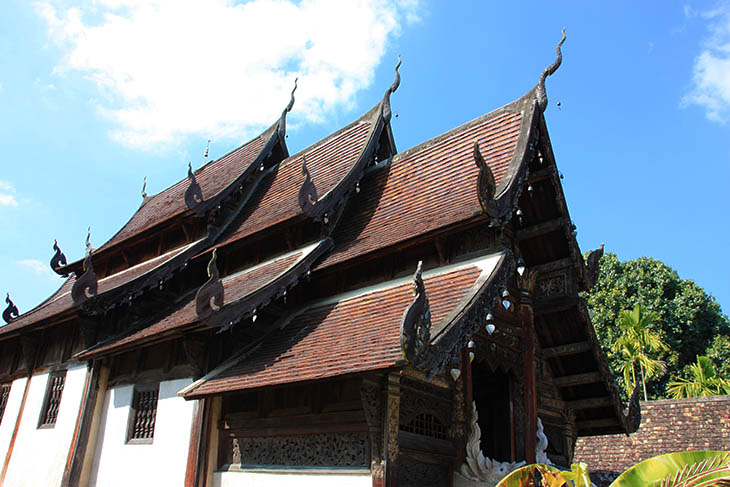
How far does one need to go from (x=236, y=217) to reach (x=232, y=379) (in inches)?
207

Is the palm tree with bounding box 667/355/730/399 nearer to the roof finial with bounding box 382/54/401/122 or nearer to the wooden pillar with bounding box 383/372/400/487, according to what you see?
the roof finial with bounding box 382/54/401/122

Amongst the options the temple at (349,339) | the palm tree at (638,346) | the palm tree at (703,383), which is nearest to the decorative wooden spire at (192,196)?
the temple at (349,339)

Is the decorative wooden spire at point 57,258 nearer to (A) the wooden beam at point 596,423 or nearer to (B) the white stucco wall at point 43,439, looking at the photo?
(B) the white stucco wall at point 43,439

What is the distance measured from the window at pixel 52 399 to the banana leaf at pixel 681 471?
9.28 m

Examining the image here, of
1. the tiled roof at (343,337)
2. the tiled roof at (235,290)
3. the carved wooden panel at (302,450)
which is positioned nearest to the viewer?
the tiled roof at (343,337)

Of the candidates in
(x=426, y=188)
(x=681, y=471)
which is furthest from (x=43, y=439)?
(x=681, y=471)

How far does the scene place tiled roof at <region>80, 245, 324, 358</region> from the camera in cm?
802

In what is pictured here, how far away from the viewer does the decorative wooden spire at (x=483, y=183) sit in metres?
6.66

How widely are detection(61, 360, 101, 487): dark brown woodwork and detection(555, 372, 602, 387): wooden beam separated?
7076 mm

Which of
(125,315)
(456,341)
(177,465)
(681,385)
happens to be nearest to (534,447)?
(456,341)

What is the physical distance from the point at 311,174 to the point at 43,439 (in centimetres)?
635

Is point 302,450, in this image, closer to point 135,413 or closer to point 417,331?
point 417,331

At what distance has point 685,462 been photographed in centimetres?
412

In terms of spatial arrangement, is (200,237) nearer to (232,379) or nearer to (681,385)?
(232,379)
